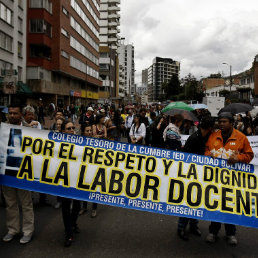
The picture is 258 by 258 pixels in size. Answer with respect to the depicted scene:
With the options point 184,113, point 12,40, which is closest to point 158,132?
point 184,113

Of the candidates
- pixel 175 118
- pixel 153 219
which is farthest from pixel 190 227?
pixel 175 118

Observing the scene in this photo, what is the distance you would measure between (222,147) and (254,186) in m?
0.72

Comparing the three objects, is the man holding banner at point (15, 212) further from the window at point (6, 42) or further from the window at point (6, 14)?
the window at point (6, 14)

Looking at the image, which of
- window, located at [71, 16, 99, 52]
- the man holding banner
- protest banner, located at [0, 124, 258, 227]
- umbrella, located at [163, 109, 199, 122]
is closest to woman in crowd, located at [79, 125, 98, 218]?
protest banner, located at [0, 124, 258, 227]

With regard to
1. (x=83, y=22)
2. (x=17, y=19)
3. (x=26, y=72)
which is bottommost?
(x=26, y=72)

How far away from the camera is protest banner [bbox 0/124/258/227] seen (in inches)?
168

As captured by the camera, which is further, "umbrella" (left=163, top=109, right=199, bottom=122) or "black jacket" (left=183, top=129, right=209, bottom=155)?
"umbrella" (left=163, top=109, right=199, bottom=122)

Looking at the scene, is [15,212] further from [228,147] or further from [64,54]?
[64,54]

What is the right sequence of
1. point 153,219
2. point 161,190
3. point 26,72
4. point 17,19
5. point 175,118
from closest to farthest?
point 161,190
point 153,219
point 175,118
point 17,19
point 26,72

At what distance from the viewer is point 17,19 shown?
3144 centimetres

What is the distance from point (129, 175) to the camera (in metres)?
4.40

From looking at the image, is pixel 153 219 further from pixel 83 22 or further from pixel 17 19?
pixel 83 22

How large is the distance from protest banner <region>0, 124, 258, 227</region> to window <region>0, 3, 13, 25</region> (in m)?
27.1

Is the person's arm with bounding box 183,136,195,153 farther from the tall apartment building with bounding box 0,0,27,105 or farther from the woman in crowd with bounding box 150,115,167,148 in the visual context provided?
the tall apartment building with bounding box 0,0,27,105
